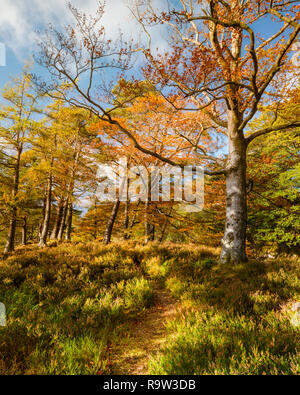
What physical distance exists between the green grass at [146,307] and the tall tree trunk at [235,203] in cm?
57

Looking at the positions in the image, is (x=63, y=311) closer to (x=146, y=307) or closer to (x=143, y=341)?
(x=143, y=341)

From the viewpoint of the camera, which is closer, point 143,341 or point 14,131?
point 143,341

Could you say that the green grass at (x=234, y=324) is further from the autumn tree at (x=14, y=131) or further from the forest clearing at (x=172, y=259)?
the autumn tree at (x=14, y=131)

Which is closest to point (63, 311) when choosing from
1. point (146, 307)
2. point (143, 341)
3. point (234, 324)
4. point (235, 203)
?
point (143, 341)

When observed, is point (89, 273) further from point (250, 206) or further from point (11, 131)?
point (250, 206)

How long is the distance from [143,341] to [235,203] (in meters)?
5.21

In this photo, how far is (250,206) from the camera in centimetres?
1381

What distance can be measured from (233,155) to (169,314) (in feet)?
19.2

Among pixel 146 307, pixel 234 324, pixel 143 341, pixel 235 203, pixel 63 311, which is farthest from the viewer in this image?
pixel 235 203

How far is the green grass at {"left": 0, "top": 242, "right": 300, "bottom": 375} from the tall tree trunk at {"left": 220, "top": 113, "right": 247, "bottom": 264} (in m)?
0.57

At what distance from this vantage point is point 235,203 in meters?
6.53

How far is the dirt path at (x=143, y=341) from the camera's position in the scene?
266 cm

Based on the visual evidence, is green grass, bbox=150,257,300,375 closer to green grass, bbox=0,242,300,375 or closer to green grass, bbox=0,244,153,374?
green grass, bbox=0,242,300,375
